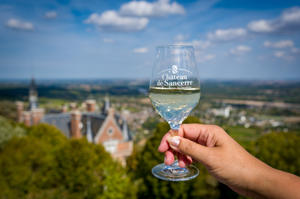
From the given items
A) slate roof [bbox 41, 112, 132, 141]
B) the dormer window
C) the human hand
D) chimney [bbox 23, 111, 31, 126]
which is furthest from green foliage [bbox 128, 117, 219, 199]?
chimney [bbox 23, 111, 31, 126]

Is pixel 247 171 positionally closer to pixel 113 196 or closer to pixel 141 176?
pixel 113 196

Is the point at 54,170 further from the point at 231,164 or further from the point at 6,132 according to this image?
the point at 231,164

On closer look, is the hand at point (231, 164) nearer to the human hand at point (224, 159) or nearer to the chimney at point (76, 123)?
the human hand at point (224, 159)

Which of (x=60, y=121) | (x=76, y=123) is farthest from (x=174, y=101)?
(x=60, y=121)

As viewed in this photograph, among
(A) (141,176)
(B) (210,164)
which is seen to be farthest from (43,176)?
(B) (210,164)

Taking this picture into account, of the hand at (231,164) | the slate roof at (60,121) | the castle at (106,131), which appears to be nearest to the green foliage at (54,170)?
the castle at (106,131)

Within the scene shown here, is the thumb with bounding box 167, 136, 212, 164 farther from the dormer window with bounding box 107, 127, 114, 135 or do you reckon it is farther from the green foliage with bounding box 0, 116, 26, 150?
the dormer window with bounding box 107, 127, 114, 135
